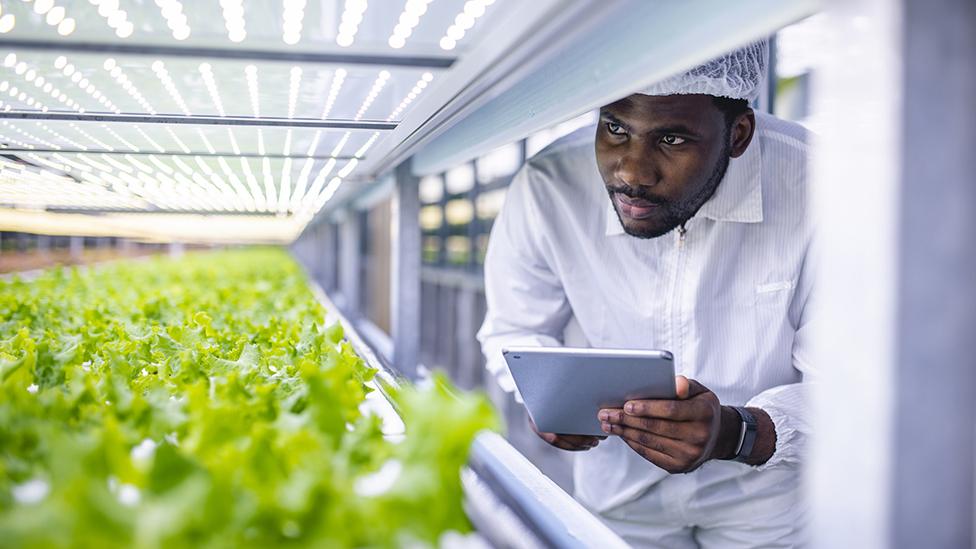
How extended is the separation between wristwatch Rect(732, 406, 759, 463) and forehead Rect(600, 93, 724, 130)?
28.7 inches

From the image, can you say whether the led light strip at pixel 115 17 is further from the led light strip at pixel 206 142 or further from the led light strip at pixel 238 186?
the led light strip at pixel 238 186

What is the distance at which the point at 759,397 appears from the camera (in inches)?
80.2

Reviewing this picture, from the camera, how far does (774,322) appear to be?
7.00ft

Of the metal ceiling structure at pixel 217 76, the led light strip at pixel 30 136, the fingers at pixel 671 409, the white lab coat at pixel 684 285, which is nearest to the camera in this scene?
the metal ceiling structure at pixel 217 76

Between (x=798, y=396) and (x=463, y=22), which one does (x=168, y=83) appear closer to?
(x=463, y=22)

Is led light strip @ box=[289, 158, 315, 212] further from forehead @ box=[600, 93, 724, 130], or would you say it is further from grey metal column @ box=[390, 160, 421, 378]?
forehead @ box=[600, 93, 724, 130]

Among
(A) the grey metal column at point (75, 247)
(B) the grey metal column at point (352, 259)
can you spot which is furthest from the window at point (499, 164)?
(A) the grey metal column at point (75, 247)

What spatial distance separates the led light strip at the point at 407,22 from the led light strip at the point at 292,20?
146 mm

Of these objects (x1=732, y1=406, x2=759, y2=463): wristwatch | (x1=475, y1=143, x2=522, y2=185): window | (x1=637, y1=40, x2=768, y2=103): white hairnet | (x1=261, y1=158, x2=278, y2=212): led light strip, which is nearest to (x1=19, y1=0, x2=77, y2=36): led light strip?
(x1=637, y1=40, x2=768, y2=103): white hairnet

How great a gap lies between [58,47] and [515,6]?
30.7 inches

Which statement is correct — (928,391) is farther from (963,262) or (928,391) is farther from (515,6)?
(515,6)

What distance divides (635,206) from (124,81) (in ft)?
3.99

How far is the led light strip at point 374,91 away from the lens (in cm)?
144

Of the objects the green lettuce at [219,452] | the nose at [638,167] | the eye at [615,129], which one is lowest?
the green lettuce at [219,452]
